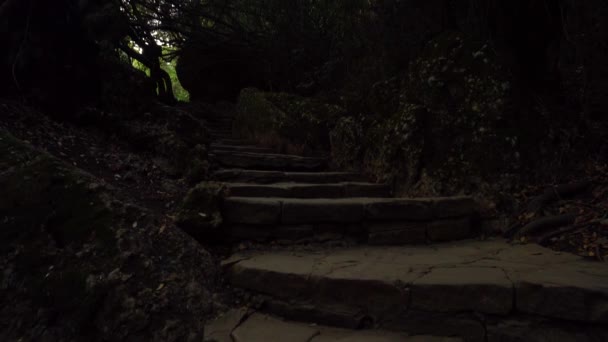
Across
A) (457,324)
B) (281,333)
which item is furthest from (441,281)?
(281,333)

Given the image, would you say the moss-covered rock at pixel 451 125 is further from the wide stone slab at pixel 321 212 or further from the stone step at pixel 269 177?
the wide stone slab at pixel 321 212

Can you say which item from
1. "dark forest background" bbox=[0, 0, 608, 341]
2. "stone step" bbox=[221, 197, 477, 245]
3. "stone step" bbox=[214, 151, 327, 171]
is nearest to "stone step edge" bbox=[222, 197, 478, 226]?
"stone step" bbox=[221, 197, 477, 245]

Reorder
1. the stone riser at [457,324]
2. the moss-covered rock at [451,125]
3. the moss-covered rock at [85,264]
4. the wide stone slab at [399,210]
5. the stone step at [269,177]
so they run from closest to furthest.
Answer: the stone riser at [457,324] < the moss-covered rock at [85,264] < the wide stone slab at [399,210] < the moss-covered rock at [451,125] < the stone step at [269,177]

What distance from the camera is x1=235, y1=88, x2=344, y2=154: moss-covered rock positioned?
6.21 meters

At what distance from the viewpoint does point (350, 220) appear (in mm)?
3189

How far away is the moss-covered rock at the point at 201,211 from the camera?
2799 millimetres

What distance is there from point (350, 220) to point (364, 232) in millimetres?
173

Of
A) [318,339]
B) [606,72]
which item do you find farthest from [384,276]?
[606,72]

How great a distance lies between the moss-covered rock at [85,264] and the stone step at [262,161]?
7.55 ft

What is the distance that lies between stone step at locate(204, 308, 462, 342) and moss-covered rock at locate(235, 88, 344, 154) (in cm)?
392

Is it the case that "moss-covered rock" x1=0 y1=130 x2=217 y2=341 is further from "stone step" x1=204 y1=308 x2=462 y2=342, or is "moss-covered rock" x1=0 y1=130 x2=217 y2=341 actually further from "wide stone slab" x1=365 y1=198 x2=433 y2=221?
"wide stone slab" x1=365 y1=198 x2=433 y2=221

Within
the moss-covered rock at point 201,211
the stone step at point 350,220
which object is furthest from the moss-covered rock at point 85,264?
the stone step at point 350,220

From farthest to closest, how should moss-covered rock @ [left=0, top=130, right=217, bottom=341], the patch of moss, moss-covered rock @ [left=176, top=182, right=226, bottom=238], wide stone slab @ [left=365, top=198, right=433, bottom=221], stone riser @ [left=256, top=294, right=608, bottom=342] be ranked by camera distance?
wide stone slab @ [left=365, top=198, right=433, bottom=221] → moss-covered rock @ [left=176, top=182, right=226, bottom=238] → the patch of moss → moss-covered rock @ [left=0, top=130, right=217, bottom=341] → stone riser @ [left=256, top=294, right=608, bottom=342]

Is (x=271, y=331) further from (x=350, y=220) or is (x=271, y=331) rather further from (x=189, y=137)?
(x=189, y=137)
